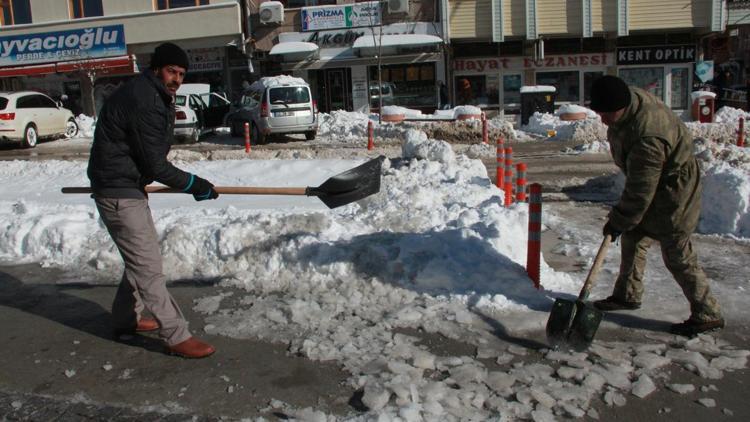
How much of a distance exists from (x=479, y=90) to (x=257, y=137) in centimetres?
1240

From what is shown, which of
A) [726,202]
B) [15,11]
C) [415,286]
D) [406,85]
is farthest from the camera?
[15,11]

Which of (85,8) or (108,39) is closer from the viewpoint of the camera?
(108,39)

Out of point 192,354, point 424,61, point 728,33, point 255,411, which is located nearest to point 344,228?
point 192,354

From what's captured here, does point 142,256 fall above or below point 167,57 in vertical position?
below

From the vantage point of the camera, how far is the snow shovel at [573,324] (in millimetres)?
4168

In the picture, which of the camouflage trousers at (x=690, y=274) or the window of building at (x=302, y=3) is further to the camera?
the window of building at (x=302, y=3)

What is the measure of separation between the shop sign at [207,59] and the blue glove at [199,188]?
27439 millimetres

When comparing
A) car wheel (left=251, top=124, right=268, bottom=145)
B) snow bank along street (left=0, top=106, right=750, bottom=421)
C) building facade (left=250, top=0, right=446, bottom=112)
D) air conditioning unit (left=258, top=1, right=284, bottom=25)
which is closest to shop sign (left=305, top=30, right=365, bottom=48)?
building facade (left=250, top=0, right=446, bottom=112)

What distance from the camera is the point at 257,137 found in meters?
20.7

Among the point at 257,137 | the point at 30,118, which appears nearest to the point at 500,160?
the point at 257,137

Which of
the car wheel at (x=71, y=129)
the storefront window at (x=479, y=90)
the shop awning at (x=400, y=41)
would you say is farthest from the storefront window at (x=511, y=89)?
the car wheel at (x=71, y=129)

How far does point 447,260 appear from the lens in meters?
5.52

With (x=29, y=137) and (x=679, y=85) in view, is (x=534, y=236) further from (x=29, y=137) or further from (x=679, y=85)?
(x=679, y=85)

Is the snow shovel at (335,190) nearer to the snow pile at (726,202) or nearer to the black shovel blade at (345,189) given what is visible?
the black shovel blade at (345,189)
